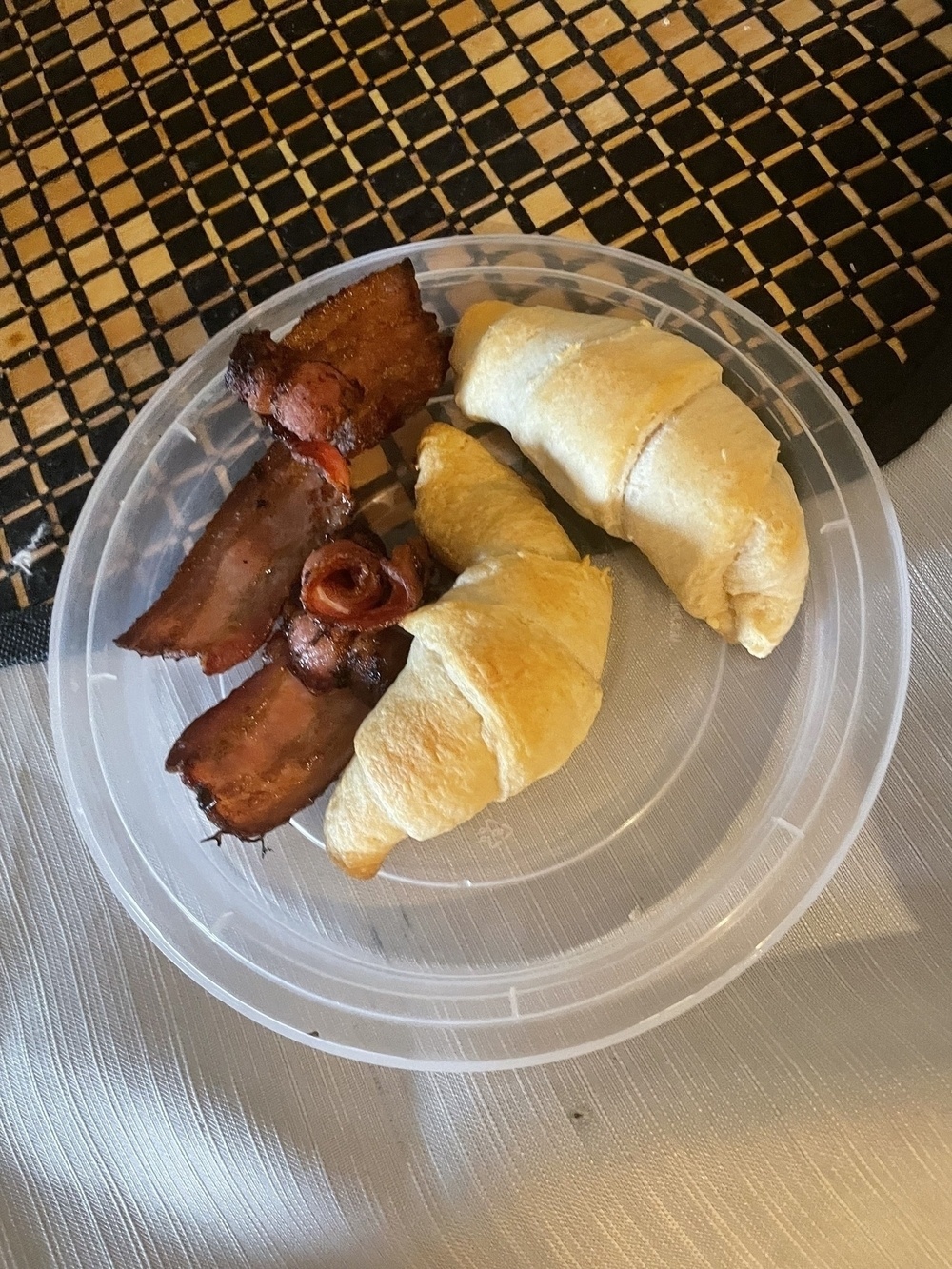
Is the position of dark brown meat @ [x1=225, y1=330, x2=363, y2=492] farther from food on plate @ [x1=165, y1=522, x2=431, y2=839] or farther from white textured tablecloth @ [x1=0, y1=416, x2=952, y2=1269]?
white textured tablecloth @ [x1=0, y1=416, x2=952, y2=1269]

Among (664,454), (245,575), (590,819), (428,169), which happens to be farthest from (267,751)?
(428,169)

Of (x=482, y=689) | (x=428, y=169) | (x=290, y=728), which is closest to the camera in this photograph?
(x=482, y=689)

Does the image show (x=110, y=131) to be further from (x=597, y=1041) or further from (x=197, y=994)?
(x=597, y=1041)

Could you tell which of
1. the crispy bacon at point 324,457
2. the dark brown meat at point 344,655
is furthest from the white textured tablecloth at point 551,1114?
the crispy bacon at point 324,457

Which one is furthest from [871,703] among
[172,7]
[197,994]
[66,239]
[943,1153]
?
[172,7]

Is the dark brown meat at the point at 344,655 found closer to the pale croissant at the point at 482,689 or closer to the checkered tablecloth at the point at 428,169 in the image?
the pale croissant at the point at 482,689

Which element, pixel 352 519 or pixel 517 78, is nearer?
pixel 352 519

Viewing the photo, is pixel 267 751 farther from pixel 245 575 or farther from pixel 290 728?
pixel 245 575
